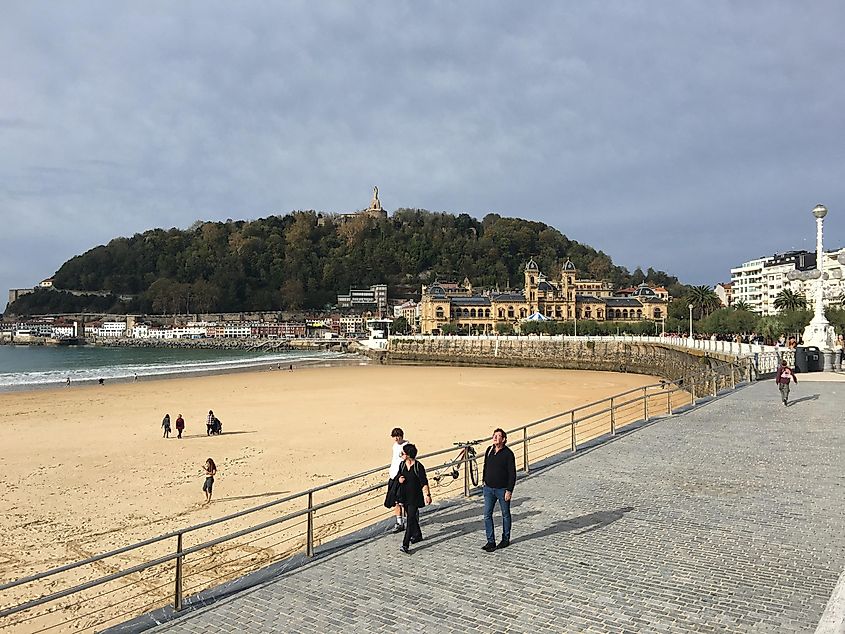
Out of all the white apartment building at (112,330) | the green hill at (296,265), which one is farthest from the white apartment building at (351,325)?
the white apartment building at (112,330)

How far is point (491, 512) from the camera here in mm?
6387

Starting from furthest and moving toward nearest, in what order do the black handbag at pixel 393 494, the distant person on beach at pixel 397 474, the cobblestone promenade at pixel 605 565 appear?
1. the distant person on beach at pixel 397 474
2. the black handbag at pixel 393 494
3. the cobblestone promenade at pixel 605 565

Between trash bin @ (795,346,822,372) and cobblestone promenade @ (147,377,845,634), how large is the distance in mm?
17302

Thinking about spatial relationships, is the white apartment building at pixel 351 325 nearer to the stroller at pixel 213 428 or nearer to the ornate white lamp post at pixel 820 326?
the ornate white lamp post at pixel 820 326

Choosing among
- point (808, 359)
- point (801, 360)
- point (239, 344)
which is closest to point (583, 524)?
point (801, 360)

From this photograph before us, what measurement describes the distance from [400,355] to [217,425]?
58.5 meters

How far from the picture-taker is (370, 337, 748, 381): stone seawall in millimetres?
52625

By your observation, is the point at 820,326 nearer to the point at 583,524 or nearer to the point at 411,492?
the point at 583,524

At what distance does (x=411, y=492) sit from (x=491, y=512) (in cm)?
86

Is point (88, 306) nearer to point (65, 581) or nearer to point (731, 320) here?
point (731, 320)

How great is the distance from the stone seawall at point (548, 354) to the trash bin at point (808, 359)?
41.8ft

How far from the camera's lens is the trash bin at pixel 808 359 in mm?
24484

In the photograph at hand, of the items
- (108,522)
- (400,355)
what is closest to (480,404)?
(108,522)

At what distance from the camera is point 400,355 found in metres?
79.8
